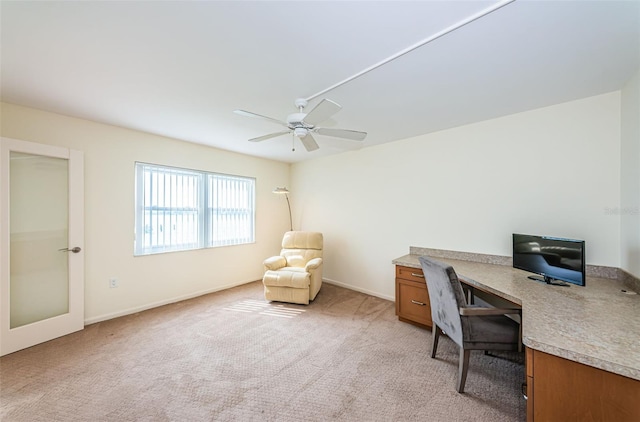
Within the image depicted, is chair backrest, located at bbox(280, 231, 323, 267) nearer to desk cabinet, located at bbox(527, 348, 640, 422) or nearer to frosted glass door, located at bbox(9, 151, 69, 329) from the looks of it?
frosted glass door, located at bbox(9, 151, 69, 329)

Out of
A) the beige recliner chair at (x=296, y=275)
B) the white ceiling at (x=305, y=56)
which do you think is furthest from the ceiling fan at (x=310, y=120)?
the beige recliner chair at (x=296, y=275)

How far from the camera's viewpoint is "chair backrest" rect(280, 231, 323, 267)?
4188 millimetres

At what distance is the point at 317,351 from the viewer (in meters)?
2.41

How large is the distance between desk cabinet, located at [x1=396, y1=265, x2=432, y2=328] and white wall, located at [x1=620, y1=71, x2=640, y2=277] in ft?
5.46

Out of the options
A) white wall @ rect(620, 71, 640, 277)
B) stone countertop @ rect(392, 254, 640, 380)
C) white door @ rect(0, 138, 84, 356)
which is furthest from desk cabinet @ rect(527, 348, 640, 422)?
white door @ rect(0, 138, 84, 356)

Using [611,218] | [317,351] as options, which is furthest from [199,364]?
[611,218]

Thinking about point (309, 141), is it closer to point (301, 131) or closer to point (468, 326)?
point (301, 131)

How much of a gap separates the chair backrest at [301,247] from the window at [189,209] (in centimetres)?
89

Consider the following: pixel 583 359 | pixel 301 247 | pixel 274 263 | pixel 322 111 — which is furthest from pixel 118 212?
pixel 583 359

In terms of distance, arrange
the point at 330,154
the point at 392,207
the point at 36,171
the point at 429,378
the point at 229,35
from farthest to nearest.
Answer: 1. the point at 330,154
2. the point at 392,207
3. the point at 36,171
4. the point at 429,378
5. the point at 229,35

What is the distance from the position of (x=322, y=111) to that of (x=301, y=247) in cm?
288

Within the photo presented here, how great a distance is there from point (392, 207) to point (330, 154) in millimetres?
1595

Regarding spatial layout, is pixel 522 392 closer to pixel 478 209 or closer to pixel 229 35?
pixel 478 209

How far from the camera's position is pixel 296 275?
11.6 feet
